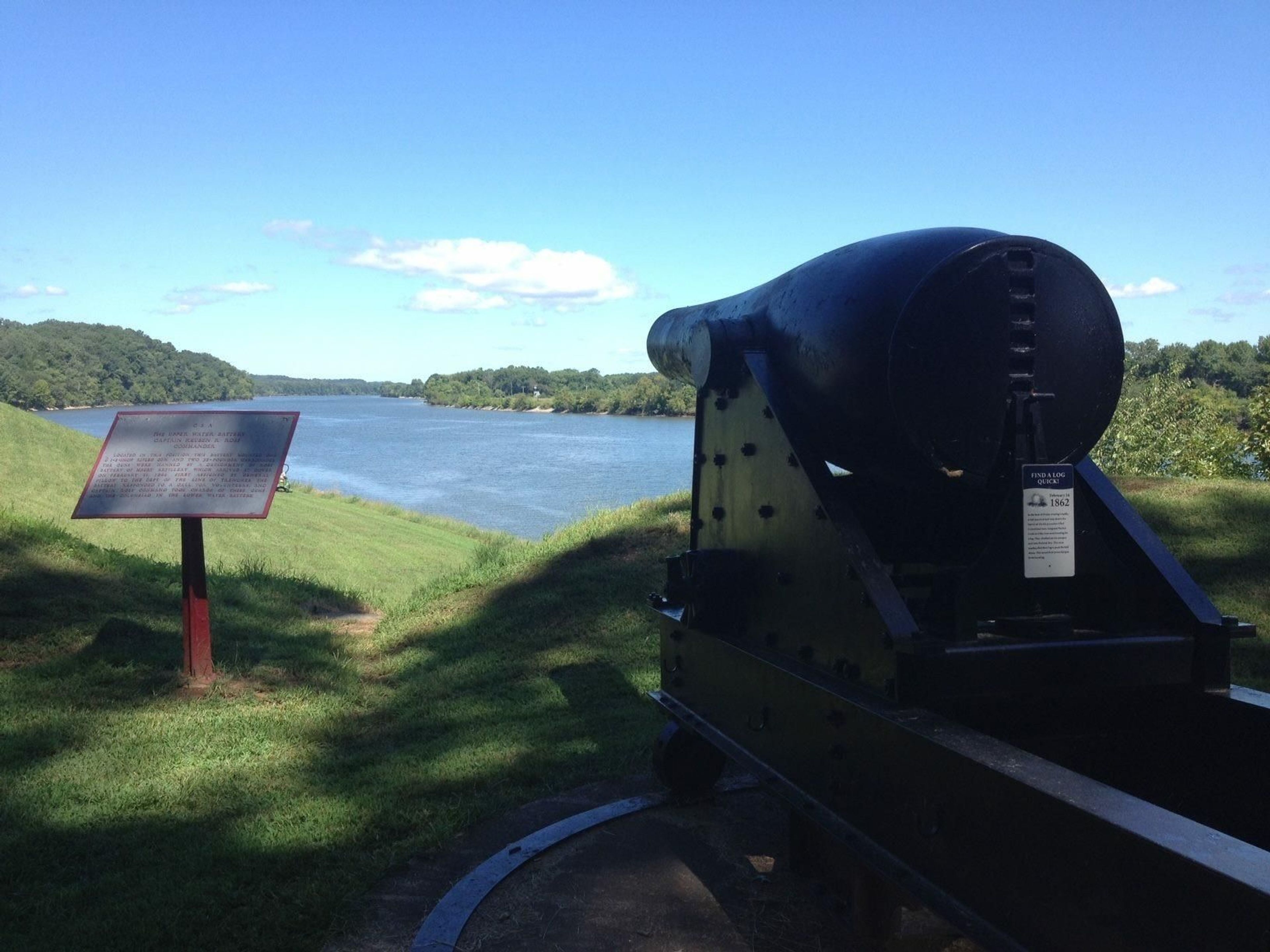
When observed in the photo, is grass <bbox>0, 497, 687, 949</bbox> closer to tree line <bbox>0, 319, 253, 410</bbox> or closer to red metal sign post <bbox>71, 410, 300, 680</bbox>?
red metal sign post <bbox>71, 410, 300, 680</bbox>

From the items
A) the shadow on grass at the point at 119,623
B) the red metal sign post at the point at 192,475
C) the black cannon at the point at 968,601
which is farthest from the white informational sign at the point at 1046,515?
the shadow on grass at the point at 119,623

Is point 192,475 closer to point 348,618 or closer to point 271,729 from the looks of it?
point 271,729

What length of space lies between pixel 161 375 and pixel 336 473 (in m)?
7.38

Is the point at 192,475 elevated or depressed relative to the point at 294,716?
elevated

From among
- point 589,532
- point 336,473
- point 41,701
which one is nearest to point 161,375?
point 336,473

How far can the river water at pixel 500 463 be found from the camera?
2372 cm

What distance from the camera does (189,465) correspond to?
5727mm

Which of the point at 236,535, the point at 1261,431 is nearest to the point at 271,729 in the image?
the point at 236,535

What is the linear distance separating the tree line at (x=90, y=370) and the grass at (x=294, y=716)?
51.0 feet

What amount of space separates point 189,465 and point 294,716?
1504 millimetres

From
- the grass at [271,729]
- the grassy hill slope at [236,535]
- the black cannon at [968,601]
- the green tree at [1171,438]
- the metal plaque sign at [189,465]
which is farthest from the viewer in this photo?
the green tree at [1171,438]

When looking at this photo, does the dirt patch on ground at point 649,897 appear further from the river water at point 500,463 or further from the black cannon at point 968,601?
the river water at point 500,463

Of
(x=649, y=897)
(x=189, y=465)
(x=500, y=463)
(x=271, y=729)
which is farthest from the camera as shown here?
(x=500, y=463)

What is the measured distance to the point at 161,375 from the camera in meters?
38.1
